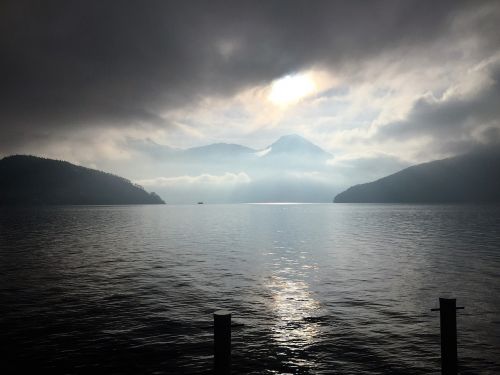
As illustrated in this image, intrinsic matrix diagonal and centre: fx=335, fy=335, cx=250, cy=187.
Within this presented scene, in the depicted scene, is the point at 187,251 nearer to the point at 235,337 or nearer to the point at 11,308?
the point at 11,308

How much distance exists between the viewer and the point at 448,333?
45.1 feet

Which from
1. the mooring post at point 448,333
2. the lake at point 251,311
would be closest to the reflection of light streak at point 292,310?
the lake at point 251,311

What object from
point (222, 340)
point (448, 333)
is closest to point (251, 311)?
point (222, 340)

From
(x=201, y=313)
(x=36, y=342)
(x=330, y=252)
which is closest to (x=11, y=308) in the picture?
(x=36, y=342)

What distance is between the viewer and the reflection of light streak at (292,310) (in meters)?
21.0

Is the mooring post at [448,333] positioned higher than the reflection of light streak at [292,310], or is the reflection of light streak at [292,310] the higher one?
the mooring post at [448,333]

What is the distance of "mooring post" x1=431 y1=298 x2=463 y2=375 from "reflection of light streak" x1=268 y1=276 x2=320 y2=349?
26.4 feet

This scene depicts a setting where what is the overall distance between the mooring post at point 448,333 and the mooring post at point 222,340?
861 cm

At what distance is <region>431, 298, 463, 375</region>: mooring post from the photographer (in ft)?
44.2

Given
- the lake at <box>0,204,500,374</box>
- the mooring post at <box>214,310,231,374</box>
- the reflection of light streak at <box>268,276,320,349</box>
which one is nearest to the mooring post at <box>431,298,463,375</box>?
the lake at <box>0,204,500,374</box>

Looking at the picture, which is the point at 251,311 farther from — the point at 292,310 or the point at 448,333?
the point at 448,333

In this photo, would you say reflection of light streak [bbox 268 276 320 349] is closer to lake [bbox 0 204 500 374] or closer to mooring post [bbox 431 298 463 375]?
lake [bbox 0 204 500 374]

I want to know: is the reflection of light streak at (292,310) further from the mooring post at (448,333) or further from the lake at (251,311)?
the mooring post at (448,333)

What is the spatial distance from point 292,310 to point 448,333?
14297mm
